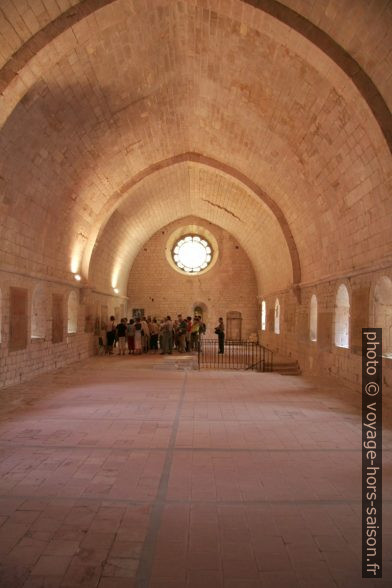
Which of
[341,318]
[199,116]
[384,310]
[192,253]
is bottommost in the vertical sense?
[341,318]

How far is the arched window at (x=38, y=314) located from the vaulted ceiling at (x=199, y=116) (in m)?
0.70

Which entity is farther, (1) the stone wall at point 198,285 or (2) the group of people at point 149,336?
(1) the stone wall at point 198,285

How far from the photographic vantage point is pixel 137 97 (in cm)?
1081

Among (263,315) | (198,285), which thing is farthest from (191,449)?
(198,285)

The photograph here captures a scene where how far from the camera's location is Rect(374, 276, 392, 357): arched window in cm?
873

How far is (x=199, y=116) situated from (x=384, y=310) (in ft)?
24.0

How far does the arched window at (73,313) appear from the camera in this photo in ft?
46.9

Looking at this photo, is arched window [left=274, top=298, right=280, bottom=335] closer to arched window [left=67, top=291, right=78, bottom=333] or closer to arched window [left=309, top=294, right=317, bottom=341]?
arched window [left=309, top=294, right=317, bottom=341]

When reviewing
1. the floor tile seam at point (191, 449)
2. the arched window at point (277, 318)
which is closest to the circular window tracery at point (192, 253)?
the arched window at point (277, 318)

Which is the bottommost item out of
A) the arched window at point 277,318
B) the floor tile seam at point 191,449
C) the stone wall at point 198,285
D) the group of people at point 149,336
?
the floor tile seam at point 191,449

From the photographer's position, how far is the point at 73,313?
14.5m

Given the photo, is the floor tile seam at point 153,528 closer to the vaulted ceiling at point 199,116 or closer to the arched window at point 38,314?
the vaulted ceiling at point 199,116

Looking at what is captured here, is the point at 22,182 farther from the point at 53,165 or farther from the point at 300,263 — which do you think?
the point at 300,263

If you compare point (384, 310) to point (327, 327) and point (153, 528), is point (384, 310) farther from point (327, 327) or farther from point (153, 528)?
point (153, 528)
